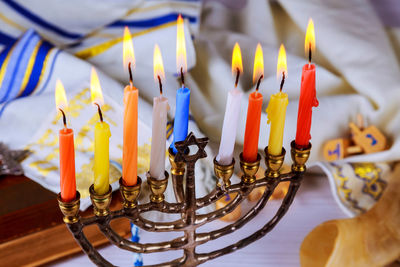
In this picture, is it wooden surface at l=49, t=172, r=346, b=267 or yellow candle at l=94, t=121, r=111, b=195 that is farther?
wooden surface at l=49, t=172, r=346, b=267

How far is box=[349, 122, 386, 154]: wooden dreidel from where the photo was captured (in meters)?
0.70

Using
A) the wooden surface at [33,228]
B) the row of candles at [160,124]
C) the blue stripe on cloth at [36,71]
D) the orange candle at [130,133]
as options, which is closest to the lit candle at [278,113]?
the row of candles at [160,124]

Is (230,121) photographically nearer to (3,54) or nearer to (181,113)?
(181,113)

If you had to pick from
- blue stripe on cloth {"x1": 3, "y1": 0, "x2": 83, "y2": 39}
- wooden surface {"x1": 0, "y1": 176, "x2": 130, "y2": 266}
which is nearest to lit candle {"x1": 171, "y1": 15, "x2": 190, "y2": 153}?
wooden surface {"x1": 0, "y1": 176, "x2": 130, "y2": 266}

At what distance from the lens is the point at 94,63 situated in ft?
2.60

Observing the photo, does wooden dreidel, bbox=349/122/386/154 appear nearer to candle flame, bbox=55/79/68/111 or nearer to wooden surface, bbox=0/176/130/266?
wooden surface, bbox=0/176/130/266

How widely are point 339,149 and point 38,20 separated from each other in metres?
0.48

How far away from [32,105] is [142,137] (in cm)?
15

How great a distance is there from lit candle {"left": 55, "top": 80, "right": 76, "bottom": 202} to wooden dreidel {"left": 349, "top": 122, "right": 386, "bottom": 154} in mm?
432

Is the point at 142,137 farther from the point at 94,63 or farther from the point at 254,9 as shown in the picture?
the point at 254,9

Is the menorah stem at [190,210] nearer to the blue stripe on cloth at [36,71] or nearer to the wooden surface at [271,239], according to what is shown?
the wooden surface at [271,239]

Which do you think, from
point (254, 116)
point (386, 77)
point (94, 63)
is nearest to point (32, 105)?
point (94, 63)

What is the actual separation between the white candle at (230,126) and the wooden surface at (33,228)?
207mm

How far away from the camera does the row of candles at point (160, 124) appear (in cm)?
37
